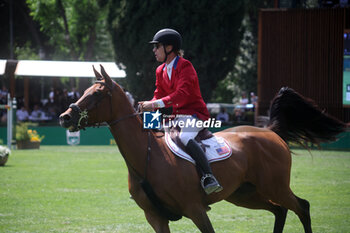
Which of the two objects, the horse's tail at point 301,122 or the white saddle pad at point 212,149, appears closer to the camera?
the white saddle pad at point 212,149

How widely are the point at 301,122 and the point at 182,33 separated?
16288 mm

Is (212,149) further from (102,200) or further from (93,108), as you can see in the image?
(102,200)

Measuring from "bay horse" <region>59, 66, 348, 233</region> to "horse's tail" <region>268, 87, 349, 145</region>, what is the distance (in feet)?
1.51

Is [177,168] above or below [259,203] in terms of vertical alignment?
above

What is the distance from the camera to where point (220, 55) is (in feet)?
79.3

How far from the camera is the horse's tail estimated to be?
7.61 metres

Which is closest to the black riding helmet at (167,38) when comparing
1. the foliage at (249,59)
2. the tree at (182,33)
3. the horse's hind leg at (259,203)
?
the horse's hind leg at (259,203)

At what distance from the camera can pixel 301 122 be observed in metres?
7.62

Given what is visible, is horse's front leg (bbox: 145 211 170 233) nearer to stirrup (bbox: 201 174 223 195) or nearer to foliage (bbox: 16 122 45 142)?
stirrup (bbox: 201 174 223 195)

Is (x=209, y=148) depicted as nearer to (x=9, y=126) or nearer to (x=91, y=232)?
(x=91, y=232)

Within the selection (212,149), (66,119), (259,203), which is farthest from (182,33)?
(66,119)

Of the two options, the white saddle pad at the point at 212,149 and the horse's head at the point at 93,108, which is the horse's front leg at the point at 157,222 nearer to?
the white saddle pad at the point at 212,149

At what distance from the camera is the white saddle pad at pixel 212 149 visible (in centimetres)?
579

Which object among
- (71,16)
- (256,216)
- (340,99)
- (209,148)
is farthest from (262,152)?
(71,16)
